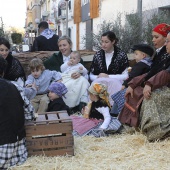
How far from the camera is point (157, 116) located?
4.71 meters

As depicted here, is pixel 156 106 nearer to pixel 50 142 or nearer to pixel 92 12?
pixel 50 142

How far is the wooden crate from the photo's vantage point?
4.23 metres

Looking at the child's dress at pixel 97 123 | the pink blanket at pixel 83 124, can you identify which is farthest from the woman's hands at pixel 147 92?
the pink blanket at pixel 83 124

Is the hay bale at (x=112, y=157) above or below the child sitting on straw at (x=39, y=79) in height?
below

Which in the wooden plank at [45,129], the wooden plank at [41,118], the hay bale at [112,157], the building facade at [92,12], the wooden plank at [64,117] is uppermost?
the building facade at [92,12]

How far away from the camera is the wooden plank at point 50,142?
4258 millimetres

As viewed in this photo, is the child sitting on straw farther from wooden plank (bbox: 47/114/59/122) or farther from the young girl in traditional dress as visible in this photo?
wooden plank (bbox: 47/114/59/122)

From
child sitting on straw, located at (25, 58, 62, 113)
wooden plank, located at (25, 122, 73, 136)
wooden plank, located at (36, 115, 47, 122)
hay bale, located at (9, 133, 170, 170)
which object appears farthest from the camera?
child sitting on straw, located at (25, 58, 62, 113)

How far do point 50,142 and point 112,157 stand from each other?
2.42 ft

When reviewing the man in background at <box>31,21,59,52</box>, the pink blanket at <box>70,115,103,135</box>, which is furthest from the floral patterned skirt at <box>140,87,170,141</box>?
the man in background at <box>31,21,59,52</box>

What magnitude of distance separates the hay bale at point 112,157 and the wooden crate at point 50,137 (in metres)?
0.10

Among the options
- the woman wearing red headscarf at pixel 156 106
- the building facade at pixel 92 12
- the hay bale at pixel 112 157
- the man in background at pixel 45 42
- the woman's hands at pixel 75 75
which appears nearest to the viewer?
the hay bale at pixel 112 157

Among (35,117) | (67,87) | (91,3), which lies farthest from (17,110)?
(91,3)

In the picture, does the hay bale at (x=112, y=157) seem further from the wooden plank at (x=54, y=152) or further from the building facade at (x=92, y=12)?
the building facade at (x=92, y=12)
